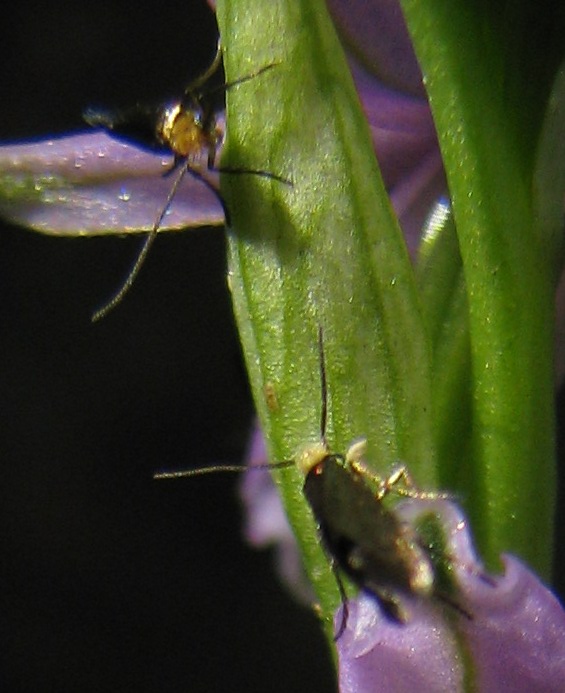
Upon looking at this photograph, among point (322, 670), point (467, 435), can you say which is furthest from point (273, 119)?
point (322, 670)

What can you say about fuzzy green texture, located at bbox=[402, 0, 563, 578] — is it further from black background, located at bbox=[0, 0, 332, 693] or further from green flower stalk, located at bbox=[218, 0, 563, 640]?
black background, located at bbox=[0, 0, 332, 693]

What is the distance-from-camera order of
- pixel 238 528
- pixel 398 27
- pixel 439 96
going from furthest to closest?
pixel 238 528
pixel 398 27
pixel 439 96

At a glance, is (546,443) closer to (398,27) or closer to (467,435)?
(467,435)

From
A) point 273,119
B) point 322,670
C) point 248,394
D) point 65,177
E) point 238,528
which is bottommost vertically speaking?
point 322,670

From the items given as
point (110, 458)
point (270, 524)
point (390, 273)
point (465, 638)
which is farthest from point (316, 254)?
point (110, 458)

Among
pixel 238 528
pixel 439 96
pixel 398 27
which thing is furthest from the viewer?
pixel 238 528

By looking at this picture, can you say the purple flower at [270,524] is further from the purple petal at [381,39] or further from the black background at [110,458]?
the black background at [110,458]
